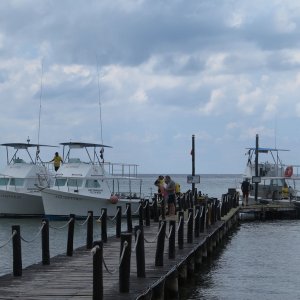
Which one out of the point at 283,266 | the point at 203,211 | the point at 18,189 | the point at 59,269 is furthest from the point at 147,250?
the point at 18,189

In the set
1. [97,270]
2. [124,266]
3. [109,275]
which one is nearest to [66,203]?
[109,275]

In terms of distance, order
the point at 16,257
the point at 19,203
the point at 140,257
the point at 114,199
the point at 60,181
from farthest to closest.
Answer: the point at 19,203 → the point at 60,181 → the point at 114,199 → the point at 16,257 → the point at 140,257

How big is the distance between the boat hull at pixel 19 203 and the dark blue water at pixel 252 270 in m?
14.1

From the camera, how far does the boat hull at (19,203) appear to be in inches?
1699

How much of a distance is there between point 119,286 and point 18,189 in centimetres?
3210

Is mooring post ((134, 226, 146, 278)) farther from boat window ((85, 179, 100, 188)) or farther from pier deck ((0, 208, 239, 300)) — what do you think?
boat window ((85, 179, 100, 188))

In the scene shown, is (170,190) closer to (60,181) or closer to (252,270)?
(252,270)

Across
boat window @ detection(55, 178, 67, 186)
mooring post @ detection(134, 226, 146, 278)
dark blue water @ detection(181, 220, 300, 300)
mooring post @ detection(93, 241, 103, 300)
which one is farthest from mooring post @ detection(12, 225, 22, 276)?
boat window @ detection(55, 178, 67, 186)

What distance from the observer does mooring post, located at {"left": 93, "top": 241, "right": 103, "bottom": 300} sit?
11.0 meters

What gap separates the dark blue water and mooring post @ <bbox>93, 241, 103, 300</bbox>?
5.85 meters

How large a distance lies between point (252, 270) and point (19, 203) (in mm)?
24134

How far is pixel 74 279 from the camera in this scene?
1372 centimetres

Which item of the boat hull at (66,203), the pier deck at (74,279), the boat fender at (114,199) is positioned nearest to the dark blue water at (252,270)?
the pier deck at (74,279)

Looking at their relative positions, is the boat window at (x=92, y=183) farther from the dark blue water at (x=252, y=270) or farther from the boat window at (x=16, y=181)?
the dark blue water at (x=252, y=270)
